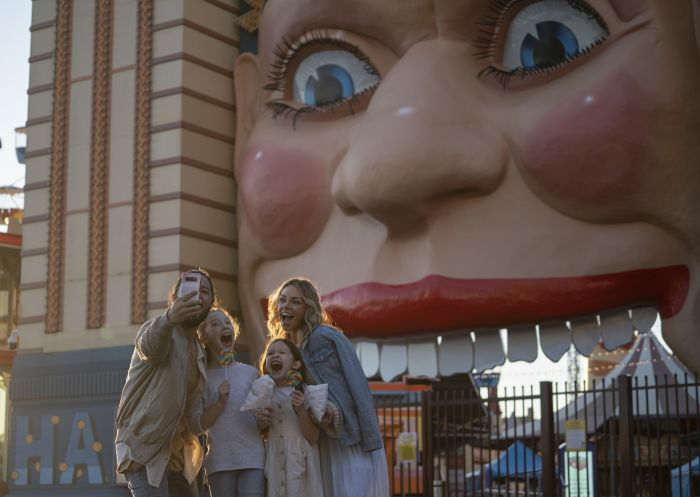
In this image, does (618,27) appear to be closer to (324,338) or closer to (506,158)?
(506,158)

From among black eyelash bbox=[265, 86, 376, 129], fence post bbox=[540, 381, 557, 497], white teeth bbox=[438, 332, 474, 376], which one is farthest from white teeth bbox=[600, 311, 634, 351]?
black eyelash bbox=[265, 86, 376, 129]

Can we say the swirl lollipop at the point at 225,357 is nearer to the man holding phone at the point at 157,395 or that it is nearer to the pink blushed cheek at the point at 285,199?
the man holding phone at the point at 157,395

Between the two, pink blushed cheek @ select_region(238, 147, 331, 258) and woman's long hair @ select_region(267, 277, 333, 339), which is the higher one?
pink blushed cheek @ select_region(238, 147, 331, 258)

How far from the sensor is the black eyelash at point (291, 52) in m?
8.08

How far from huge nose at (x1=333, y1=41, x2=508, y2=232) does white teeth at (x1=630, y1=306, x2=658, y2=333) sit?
1.24 m

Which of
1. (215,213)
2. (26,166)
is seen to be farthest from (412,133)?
(26,166)

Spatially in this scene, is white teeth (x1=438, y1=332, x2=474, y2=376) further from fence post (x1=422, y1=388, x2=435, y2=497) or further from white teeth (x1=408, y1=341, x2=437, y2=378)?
fence post (x1=422, y1=388, x2=435, y2=497)

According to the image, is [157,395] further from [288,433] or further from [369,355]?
[369,355]

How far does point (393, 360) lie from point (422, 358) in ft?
0.70

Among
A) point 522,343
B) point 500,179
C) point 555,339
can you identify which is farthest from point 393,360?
point 500,179

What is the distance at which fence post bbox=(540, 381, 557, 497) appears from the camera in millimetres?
8336

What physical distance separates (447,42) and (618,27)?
3.80 feet

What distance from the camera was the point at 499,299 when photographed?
7.40m

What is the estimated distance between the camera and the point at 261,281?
8.61m
